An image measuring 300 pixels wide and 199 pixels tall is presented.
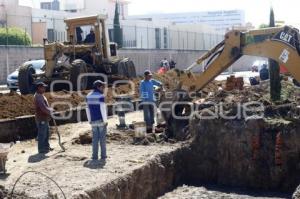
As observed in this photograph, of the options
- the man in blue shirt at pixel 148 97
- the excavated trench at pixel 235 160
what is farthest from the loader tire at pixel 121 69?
the excavated trench at pixel 235 160

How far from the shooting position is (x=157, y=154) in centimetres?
1174

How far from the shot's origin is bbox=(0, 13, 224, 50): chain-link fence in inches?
1382

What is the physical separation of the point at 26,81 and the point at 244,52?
961cm

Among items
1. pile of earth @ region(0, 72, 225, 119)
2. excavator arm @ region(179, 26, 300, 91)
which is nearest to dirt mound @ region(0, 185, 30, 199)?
pile of earth @ region(0, 72, 225, 119)

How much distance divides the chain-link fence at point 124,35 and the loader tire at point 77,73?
280 cm

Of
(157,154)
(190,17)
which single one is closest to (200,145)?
(157,154)

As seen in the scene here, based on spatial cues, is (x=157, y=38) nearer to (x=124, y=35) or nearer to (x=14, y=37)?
(x=124, y=35)

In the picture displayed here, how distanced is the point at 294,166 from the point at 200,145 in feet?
7.46

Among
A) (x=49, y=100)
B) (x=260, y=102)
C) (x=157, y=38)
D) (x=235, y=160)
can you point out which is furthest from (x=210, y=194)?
(x=157, y=38)

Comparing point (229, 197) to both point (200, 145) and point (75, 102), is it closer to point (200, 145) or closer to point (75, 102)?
point (200, 145)

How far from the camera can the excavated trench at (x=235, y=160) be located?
474 inches

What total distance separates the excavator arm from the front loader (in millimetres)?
6484

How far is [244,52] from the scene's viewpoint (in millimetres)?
13328

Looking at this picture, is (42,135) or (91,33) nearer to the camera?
(42,135)
